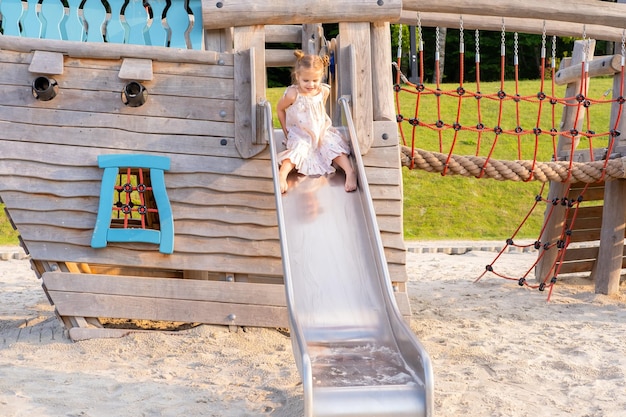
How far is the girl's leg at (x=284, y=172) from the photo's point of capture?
5340 millimetres

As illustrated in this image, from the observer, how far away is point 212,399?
14.8 ft

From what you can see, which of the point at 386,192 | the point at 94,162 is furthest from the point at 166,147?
the point at 386,192

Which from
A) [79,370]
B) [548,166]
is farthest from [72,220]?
[548,166]

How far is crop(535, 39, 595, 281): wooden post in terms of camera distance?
7.98 meters

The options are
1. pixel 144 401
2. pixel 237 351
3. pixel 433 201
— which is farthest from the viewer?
pixel 433 201

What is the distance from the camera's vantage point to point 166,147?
18.7 ft

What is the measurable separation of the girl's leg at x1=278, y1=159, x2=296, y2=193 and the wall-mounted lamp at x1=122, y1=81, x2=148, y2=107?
113 centimetres

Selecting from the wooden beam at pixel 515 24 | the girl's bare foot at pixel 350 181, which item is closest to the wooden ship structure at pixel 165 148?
the girl's bare foot at pixel 350 181

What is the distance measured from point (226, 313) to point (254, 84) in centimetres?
166

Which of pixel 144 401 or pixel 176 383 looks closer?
pixel 144 401

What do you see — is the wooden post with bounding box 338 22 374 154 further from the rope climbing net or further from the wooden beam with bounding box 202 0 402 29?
the rope climbing net

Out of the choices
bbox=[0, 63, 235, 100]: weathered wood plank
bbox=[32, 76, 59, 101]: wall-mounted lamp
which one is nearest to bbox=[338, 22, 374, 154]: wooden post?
bbox=[0, 63, 235, 100]: weathered wood plank

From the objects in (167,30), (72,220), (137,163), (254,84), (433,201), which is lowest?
(433,201)

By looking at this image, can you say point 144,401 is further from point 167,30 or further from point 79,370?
point 167,30
